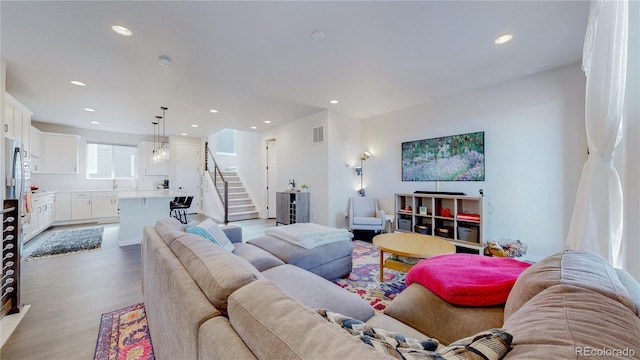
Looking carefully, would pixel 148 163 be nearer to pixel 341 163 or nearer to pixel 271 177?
pixel 271 177

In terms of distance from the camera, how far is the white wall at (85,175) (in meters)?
5.97

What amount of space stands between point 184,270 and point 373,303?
5.90ft

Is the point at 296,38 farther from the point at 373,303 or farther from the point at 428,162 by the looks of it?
the point at 428,162

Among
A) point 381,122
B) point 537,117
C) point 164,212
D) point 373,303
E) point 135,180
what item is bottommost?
point 373,303

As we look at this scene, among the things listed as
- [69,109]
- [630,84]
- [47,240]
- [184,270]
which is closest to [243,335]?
[184,270]

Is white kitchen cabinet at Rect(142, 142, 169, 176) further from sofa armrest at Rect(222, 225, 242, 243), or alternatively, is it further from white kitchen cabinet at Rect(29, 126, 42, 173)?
sofa armrest at Rect(222, 225, 242, 243)

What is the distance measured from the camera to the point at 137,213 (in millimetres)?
4527

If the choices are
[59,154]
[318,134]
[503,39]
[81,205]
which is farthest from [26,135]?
[503,39]

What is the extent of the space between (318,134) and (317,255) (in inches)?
131

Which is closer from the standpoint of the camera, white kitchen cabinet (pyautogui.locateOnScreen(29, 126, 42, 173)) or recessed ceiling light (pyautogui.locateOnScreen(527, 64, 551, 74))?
recessed ceiling light (pyautogui.locateOnScreen(527, 64, 551, 74))

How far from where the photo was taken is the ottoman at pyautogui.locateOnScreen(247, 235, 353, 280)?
234 cm

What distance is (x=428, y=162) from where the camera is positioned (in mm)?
4461

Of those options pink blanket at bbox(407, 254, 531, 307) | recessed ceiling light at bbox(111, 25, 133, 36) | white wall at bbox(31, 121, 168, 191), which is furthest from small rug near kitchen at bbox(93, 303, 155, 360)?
white wall at bbox(31, 121, 168, 191)

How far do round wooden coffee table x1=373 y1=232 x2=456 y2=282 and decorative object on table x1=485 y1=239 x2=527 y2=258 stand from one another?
4.05 ft
